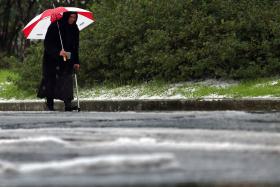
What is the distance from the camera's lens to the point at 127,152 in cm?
530

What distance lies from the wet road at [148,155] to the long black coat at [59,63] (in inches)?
253

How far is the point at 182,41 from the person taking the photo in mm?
16938

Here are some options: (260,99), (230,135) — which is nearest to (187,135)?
(230,135)

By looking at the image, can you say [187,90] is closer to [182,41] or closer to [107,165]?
[182,41]

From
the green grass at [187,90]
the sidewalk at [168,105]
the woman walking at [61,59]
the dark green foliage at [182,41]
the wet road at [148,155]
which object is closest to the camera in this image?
the wet road at [148,155]

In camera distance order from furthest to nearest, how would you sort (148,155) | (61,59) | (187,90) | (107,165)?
1. (187,90)
2. (61,59)
3. (148,155)
4. (107,165)

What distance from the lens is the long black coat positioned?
14.7 metres

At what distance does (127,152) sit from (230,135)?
1.44 metres

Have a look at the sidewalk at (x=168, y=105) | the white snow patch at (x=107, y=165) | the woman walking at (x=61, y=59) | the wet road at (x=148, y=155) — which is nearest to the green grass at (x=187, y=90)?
the sidewalk at (x=168, y=105)

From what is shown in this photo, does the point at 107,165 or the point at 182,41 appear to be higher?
the point at 182,41

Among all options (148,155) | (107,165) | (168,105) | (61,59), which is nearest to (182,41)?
(168,105)

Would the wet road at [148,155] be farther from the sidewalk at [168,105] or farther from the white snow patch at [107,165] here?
the sidewalk at [168,105]

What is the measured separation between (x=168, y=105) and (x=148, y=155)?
9.45 meters

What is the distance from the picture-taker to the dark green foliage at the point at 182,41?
15438mm
